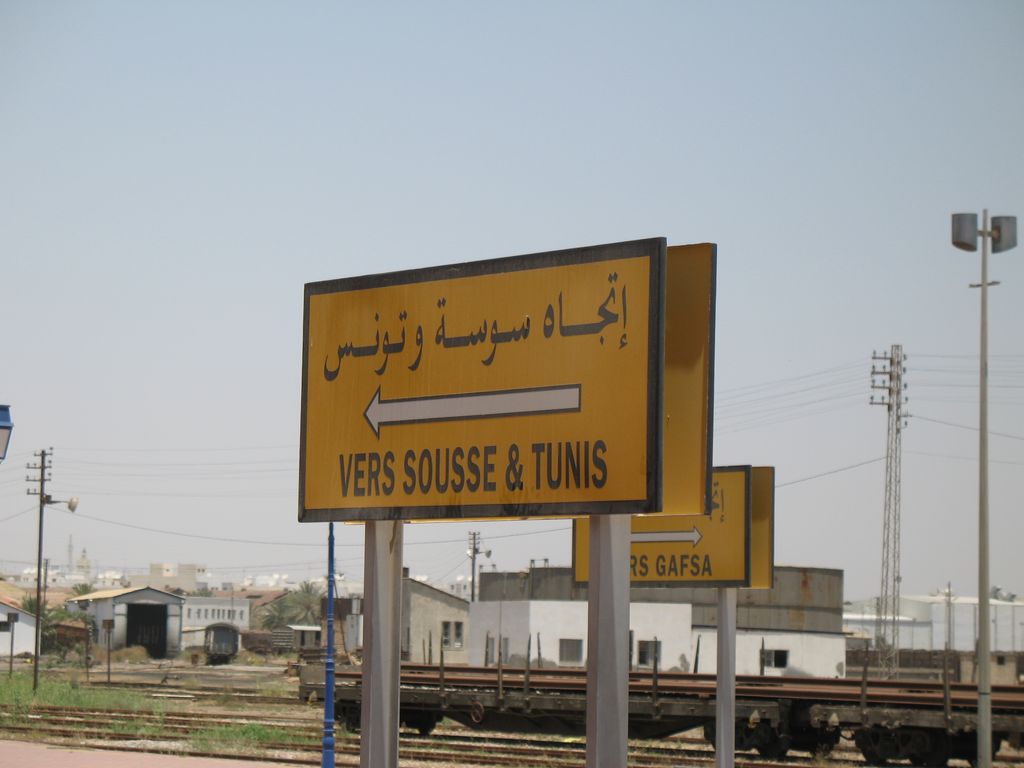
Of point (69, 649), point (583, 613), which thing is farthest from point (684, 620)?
point (69, 649)

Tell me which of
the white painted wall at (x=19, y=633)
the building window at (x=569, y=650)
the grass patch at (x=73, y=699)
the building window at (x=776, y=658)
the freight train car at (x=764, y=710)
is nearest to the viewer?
the freight train car at (x=764, y=710)

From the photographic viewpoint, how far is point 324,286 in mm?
9977

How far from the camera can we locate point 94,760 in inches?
844

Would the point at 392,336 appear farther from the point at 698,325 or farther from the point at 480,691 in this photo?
the point at 480,691

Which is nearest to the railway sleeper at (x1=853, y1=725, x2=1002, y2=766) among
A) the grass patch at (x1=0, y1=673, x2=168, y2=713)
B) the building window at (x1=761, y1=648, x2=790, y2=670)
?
the grass patch at (x1=0, y1=673, x2=168, y2=713)

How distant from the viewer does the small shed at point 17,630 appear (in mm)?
79938

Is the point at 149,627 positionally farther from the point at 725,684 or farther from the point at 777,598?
the point at 725,684

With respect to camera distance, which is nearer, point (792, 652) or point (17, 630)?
point (792, 652)

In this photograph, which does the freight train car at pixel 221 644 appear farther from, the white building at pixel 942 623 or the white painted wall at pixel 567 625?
the white building at pixel 942 623

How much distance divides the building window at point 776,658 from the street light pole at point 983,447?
35.4 meters

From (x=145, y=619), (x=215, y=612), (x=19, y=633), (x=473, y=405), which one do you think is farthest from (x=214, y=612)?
(x=473, y=405)

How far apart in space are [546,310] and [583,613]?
150 ft

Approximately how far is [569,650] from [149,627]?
3557 cm

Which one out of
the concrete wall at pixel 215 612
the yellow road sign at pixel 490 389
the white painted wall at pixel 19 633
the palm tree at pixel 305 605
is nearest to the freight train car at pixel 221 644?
the white painted wall at pixel 19 633
